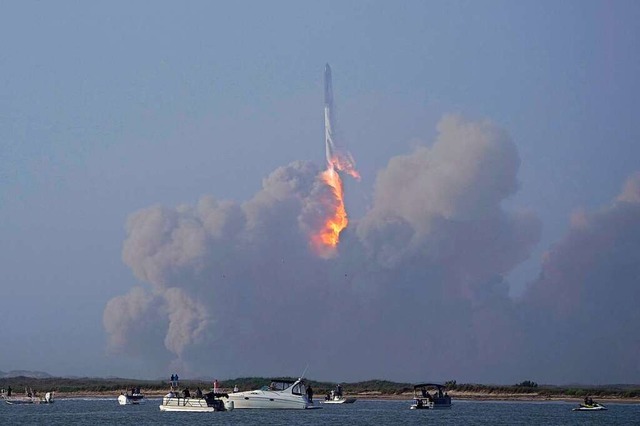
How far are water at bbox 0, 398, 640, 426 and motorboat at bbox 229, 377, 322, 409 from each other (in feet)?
2.76

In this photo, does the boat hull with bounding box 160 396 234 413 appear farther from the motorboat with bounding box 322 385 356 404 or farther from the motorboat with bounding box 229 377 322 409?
the motorboat with bounding box 322 385 356 404

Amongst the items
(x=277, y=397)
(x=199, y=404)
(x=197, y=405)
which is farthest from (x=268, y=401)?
(x=197, y=405)

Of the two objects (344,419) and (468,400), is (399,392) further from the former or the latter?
(344,419)

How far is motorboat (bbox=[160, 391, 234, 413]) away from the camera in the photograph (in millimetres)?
129750

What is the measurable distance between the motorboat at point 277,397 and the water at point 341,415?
84cm

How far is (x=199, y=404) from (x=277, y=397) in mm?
7828

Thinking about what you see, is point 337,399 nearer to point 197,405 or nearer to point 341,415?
point 197,405

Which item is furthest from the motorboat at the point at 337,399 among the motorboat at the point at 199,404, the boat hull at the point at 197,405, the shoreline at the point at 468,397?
the boat hull at the point at 197,405

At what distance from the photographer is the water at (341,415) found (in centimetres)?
11138

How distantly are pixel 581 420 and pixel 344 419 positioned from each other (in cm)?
2059

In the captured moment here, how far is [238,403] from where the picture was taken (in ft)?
429

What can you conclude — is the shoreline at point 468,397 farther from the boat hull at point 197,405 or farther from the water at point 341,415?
the boat hull at point 197,405

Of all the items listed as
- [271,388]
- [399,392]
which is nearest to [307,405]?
[271,388]

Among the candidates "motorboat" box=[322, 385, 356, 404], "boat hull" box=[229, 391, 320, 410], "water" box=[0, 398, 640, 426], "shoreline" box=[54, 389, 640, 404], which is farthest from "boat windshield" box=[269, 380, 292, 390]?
"shoreline" box=[54, 389, 640, 404]
